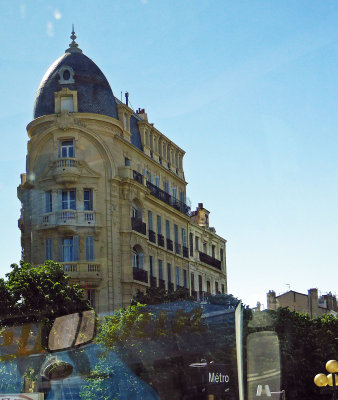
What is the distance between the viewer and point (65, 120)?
1905 inches

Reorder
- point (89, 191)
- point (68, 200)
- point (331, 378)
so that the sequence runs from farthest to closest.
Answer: point (89, 191) → point (68, 200) → point (331, 378)

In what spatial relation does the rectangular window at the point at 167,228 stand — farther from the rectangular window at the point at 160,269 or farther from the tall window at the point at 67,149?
the tall window at the point at 67,149

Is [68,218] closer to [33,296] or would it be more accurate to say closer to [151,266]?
[151,266]

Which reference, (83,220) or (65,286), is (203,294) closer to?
(83,220)

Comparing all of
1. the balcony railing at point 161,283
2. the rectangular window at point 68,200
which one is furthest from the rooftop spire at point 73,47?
the balcony railing at point 161,283

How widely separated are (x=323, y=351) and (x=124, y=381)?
58.2ft

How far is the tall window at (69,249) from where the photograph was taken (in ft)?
A: 154

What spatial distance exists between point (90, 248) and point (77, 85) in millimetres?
10092

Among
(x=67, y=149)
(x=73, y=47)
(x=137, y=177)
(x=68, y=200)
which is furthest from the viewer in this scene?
(x=137, y=177)

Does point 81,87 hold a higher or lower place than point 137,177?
higher

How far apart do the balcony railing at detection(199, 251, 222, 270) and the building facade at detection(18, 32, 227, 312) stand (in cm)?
782

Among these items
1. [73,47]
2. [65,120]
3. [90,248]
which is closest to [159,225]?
[90,248]

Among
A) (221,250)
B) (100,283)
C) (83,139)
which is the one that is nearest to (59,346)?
(100,283)

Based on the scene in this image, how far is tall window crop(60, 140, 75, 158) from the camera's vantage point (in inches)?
1913
